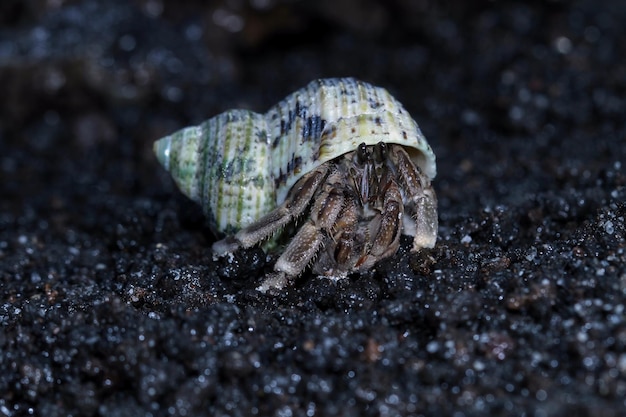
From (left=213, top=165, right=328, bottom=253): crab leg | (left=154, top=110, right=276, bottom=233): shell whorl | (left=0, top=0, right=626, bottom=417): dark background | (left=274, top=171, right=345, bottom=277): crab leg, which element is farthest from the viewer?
(left=154, top=110, right=276, bottom=233): shell whorl

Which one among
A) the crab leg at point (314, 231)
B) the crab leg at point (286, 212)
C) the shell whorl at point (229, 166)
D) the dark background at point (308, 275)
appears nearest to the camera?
the dark background at point (308, 275)

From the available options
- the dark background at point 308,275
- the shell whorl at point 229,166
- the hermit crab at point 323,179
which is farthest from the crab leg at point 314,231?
the shell whorl at point 229,166

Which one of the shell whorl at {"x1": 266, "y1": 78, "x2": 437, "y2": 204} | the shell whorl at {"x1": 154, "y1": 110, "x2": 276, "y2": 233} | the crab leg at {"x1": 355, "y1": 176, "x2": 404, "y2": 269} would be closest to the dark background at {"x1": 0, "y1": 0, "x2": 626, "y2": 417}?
the crab leg at {"x1": 355, "y1": 176, "x2": 404, "y2": 269}

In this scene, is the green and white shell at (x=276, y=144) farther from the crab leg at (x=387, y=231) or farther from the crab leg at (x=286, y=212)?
the crab leg at (x=387, y=231)

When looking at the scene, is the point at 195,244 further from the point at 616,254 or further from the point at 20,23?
the point at 20,23

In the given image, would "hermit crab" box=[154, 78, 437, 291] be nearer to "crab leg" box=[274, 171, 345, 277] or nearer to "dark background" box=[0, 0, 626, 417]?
"crab leg" box=[274, 171, 345, 277]

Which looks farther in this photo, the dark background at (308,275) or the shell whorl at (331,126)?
the shell whorl at (331,126)

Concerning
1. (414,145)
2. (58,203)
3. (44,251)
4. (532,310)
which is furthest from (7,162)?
(532,310)
